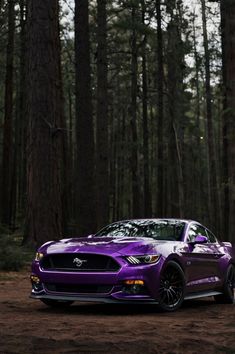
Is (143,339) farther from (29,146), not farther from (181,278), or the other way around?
(29,146)

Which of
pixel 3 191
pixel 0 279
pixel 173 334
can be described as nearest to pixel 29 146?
pixel 0 279

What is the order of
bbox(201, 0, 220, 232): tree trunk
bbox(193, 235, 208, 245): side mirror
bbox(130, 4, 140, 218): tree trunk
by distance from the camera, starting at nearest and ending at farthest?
bbox(193, 235, 208, 245): side mirror → bbox(130, 4, 140, 218): tree trunk → bbox(201, 0, 220, 232): tree trunk

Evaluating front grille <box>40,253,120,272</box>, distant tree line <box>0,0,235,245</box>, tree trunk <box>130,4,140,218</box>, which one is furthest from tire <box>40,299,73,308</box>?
tree trunk <box>130,4,140,218</box>

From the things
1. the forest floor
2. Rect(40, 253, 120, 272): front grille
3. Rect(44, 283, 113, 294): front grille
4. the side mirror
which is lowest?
the forest floor

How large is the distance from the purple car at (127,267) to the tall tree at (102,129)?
1184cm

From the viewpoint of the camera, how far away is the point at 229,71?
51.7 ft

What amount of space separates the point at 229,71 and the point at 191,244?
26.2 feet

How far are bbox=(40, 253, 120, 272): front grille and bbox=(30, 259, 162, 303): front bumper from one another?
9 cm

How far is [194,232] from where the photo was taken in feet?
31.5

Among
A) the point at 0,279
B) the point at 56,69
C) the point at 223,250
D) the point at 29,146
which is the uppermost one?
the point at 56,69

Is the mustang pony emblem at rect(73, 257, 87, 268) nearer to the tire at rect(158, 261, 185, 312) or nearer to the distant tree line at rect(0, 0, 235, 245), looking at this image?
the tire at rect(158, 261, 185, 312)

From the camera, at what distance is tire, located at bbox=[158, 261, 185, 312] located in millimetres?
8016

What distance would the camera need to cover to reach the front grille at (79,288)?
25.0 feet

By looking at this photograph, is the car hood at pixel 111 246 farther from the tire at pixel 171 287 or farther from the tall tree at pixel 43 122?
the tall tree at pixel 43 122
